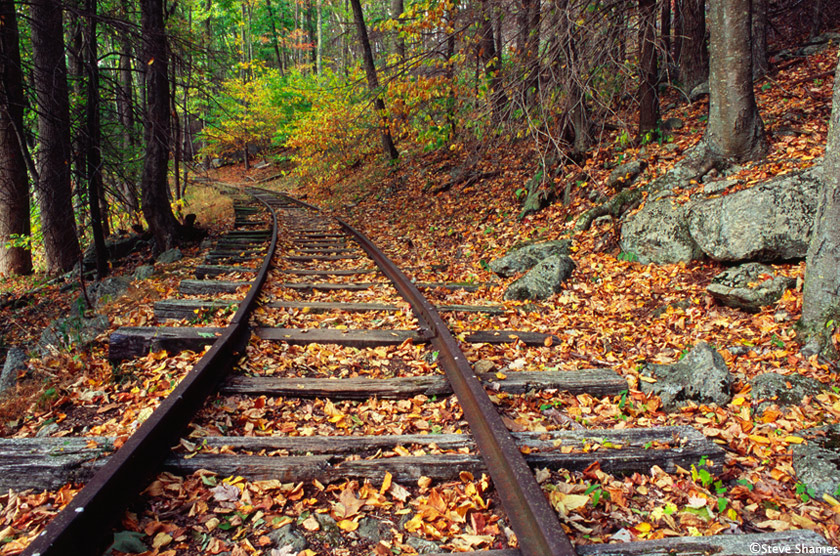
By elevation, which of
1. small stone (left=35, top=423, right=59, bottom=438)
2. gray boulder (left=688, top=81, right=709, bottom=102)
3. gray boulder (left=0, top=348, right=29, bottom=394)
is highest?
gray boulder (left=688, top=81, right=709, bottom=102)

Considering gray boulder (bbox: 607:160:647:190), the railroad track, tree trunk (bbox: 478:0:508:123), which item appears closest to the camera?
the railroad track

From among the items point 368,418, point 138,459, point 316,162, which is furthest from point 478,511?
point 316,162

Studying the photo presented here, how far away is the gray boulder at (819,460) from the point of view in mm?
2477

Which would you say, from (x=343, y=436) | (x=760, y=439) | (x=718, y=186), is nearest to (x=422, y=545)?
(x=343, y=436)

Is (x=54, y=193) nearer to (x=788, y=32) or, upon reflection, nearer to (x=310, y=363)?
(x=310, y=363)

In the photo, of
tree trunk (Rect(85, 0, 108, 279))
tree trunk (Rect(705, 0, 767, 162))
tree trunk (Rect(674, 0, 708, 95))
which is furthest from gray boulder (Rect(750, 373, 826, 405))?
tree trunk (Rect(674, 0, 708, 95))

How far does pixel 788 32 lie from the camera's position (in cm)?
1226

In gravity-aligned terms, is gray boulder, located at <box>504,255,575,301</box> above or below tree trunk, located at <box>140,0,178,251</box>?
below

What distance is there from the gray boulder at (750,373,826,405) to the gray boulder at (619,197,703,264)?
7.88ft

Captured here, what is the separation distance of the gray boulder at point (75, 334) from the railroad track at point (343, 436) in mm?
550

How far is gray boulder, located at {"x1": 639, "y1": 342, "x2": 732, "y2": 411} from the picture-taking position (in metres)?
3.40

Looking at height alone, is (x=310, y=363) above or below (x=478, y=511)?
above

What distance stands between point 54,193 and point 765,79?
12.0 meters

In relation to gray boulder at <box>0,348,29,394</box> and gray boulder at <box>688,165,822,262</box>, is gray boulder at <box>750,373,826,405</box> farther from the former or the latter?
gray boulder at <box>0,348,29,394</box>
